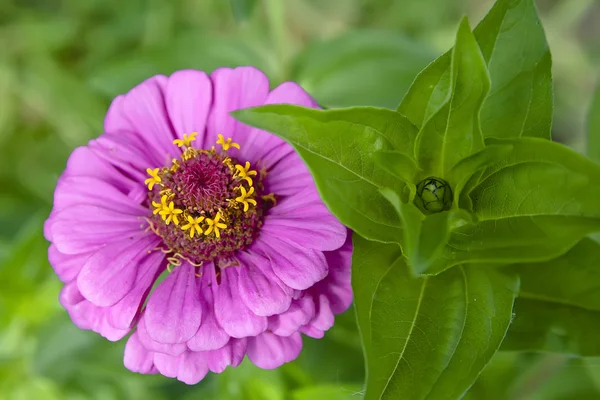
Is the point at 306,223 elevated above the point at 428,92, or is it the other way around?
the point at 428,92

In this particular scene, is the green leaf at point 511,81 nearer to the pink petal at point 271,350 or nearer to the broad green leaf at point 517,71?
the broad green leaf at point 517,71

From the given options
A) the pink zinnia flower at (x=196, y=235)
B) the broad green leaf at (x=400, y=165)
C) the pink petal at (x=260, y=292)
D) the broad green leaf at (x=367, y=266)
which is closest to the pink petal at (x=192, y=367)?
the pink zinnia flower at (x=196, y=235)

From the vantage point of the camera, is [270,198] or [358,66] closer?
[270,198]

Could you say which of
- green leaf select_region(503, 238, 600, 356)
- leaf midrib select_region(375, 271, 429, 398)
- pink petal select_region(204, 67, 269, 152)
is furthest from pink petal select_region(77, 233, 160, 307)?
green leaf select_region(503, 238, 600, 356)

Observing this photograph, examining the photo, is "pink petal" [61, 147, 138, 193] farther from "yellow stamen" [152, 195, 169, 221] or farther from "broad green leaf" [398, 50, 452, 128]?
"broad green leaf" [398, 50, 452, 128]

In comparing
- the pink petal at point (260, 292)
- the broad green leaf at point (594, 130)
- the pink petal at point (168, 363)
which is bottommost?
the pink petal at point (168, 363)

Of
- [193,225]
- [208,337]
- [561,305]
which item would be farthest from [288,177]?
[561,305]

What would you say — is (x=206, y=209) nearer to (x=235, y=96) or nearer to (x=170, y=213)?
(x=170, y=213)
